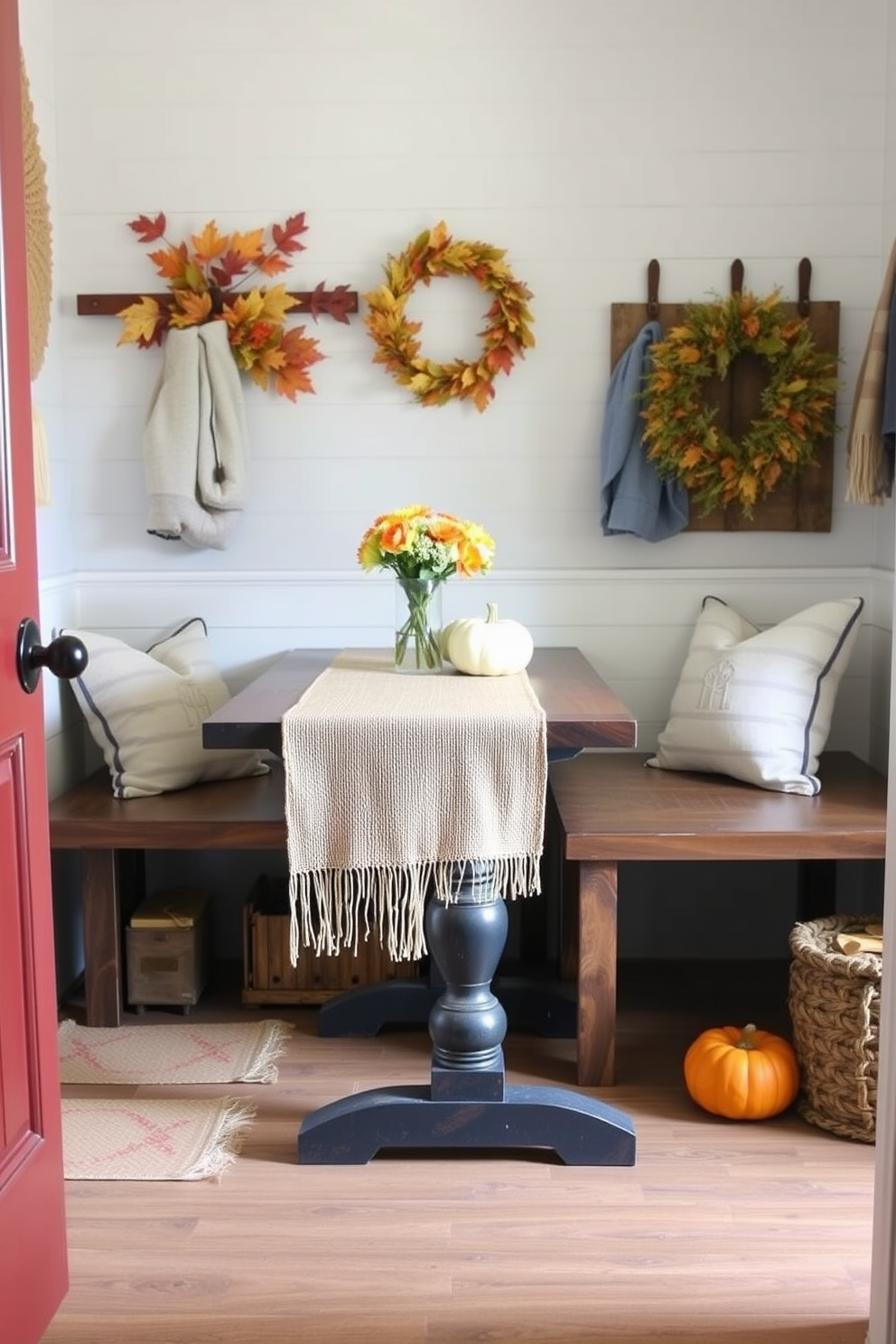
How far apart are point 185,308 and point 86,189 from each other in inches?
16.2

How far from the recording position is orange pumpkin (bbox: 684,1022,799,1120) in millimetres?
2930

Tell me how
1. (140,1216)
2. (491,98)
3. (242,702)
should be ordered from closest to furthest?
(140,1216) < (242,702) < (491,98)

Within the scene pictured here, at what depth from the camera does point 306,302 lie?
3797 millimetres

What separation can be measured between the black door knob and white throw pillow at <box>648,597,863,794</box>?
1.90 meters

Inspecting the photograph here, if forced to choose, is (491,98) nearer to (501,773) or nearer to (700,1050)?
(501,773)

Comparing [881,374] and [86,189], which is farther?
[86,189]

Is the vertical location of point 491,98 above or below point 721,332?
above

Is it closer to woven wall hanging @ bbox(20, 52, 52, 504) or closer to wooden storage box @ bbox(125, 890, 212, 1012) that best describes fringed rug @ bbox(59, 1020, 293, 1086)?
wooden storage box @ bbox(125, 890, 212, 1012)

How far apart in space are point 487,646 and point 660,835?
539 millimetres

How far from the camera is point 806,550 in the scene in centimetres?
389

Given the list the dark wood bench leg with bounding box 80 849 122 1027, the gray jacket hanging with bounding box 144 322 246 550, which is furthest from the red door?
the gray jacket hanging with bounding box 144 322 246 550

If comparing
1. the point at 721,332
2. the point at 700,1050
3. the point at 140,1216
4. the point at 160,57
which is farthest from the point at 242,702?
the point at 160,57

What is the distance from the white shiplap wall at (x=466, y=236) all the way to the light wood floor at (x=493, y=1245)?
1320 millimetres

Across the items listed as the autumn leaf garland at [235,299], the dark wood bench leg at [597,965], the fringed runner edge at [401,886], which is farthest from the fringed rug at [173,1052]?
the autumn leaf garland at [235,299]
